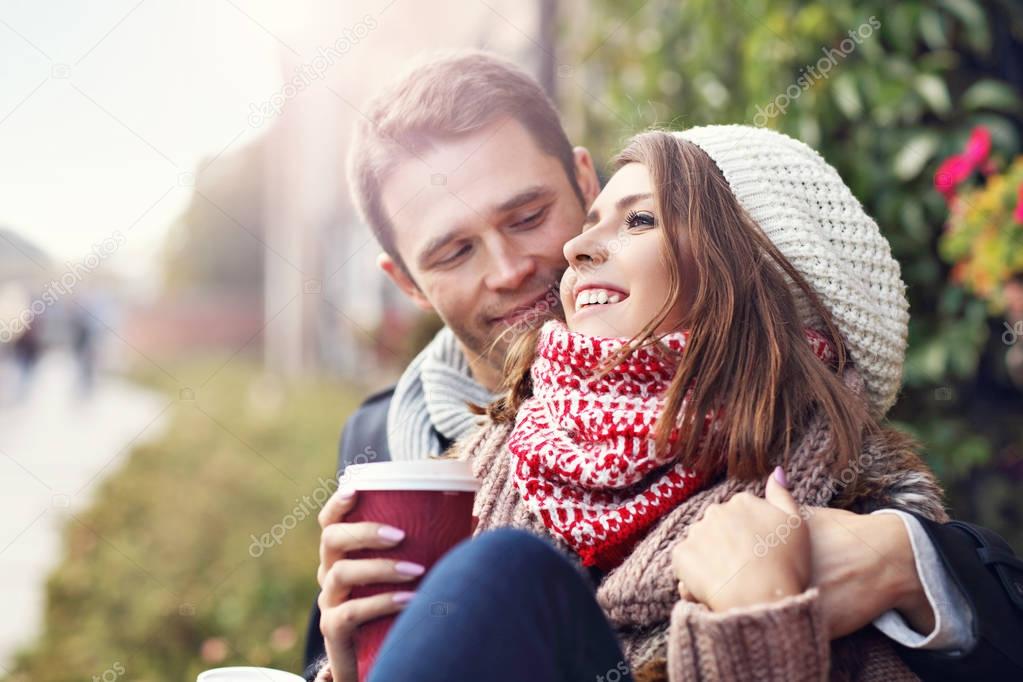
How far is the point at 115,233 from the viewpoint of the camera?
3.24 metres

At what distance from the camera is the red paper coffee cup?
1.43 m

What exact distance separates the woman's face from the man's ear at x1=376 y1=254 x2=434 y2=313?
77cm

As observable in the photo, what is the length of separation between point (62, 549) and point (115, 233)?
3.52m

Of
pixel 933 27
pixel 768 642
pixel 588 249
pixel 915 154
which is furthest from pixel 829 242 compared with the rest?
pixel 933 27

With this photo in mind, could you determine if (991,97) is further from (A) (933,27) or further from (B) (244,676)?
(B) (244,676)

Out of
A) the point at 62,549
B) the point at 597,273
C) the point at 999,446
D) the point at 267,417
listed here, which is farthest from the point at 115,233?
the point at 267,417

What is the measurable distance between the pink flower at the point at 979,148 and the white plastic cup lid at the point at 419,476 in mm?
2476

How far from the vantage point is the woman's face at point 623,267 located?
1.78m

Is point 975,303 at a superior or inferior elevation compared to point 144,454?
inferior

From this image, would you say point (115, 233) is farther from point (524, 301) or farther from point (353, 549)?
point (353, 549)

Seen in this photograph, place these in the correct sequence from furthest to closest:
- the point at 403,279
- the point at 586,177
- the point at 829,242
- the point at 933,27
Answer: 1. the point at 933,27
2. the point at 403,279
3. the point at 586,177
4. the point at 829,242

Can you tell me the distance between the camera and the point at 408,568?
1.46 meters

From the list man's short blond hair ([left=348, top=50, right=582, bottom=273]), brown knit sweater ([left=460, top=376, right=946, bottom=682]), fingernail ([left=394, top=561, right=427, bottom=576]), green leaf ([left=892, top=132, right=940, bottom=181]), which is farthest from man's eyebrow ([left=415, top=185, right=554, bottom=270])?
green leaf ([left=892, top=132, right=940, bottom=181])

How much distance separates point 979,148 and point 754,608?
2473 mm
